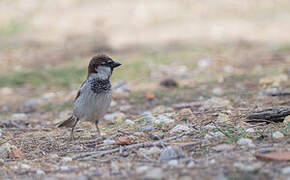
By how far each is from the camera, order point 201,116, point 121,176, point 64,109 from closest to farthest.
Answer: point 121,176, point 201,116, point 64,109

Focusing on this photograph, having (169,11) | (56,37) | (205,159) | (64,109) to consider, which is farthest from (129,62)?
(205,159)

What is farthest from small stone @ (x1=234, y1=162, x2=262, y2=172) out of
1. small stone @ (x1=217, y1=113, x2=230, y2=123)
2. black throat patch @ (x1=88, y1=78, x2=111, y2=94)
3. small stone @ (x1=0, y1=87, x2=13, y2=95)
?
small stone @ (x1=0, y1=87, x2=13, y2=95)

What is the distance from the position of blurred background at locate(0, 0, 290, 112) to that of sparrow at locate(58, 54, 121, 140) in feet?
6.91

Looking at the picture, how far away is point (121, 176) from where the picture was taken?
3.32m

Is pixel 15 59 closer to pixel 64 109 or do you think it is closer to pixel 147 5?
pixel 64 109

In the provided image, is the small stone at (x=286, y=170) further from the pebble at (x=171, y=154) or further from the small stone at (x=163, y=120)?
the small stone at (x=163, y=120)

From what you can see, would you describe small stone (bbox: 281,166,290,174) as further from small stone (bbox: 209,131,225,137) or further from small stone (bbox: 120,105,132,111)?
small stone (bbox: 120,105,132,111)

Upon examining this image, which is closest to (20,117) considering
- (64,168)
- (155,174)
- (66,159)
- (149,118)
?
(149,118)

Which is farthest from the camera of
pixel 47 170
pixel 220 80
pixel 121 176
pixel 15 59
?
pixel 15 59

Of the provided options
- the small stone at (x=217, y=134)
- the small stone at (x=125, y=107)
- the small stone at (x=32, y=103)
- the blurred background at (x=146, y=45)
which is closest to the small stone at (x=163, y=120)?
the small stone at (x=217, y=134)

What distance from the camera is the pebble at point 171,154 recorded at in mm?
3652

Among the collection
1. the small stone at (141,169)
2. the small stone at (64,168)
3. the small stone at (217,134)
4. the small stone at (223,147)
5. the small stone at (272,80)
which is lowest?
the small stone at (64,168)

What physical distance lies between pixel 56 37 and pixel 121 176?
1146 centimetres

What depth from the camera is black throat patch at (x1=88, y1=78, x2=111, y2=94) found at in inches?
201
